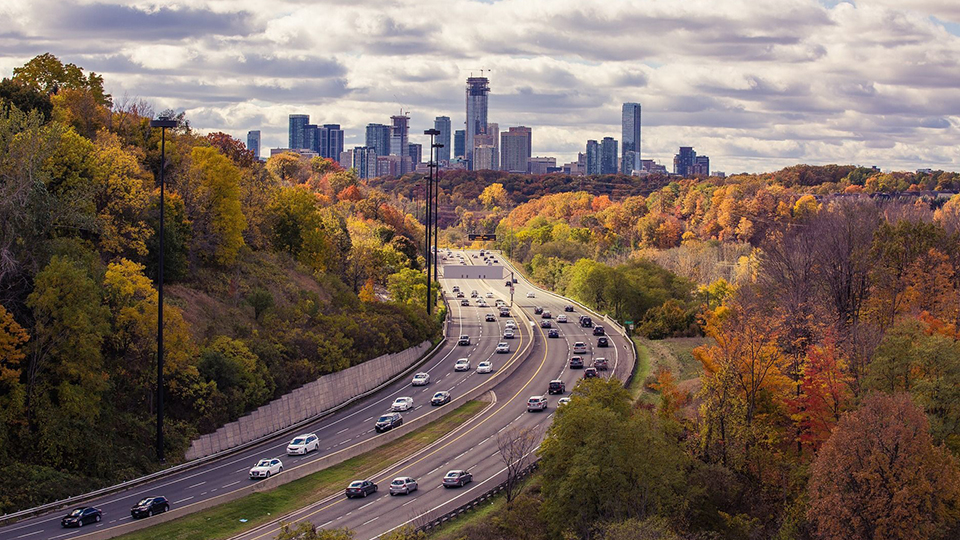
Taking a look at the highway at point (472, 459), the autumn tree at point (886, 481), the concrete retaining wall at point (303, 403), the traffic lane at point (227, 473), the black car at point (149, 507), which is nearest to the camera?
the traffic lane at point (227, 473)

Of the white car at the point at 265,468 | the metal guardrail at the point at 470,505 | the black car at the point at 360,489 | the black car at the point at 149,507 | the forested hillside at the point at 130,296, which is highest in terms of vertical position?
the forested hillside at the point at 130,296

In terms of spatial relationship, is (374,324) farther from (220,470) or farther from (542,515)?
(542,515)

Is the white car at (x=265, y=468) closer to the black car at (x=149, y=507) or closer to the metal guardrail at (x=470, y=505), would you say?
the black car at (x=149, y=507)

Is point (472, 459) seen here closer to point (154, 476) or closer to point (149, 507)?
point (154, 476)

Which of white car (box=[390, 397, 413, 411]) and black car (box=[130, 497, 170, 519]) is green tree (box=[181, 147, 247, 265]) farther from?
black car (box=[130, 497, 170, 519])

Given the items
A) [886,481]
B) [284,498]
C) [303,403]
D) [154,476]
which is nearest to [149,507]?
[154,476]

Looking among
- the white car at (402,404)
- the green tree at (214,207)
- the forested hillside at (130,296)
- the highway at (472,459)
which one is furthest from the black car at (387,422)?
the green tree at (214,207)
